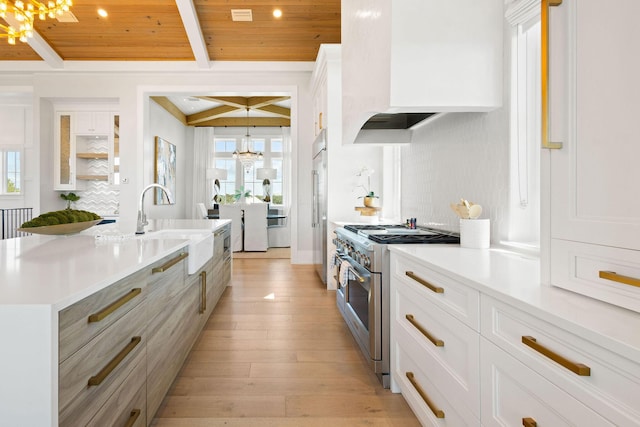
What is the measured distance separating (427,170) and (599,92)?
1986mm

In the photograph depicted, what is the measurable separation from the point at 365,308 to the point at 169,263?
1132mm

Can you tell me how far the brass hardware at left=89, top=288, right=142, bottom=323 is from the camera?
1.06 metres

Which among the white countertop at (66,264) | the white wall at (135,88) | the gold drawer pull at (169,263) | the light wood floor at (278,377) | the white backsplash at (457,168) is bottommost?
the light wood floor at (278,377)

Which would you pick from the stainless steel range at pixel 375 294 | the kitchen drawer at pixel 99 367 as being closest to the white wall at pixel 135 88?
the stainless steel range at pixel 375 294

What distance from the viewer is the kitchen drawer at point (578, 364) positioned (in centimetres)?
66

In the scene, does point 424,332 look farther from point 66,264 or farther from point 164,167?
point 164,167

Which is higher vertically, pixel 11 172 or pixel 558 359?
pixel 11 172

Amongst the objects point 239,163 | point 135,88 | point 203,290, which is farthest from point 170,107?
point 203,290

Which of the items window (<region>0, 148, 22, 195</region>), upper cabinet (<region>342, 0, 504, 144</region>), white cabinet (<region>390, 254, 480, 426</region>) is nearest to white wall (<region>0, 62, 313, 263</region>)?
window (<region>0, 148, 22, 195</region>)

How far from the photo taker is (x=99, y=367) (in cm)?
112

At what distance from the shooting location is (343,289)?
2.98 m

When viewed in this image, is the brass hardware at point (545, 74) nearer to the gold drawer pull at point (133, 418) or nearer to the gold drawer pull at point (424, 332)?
the gold drawer pull at point (424, 332)

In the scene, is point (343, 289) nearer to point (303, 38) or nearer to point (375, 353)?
point (375, 353)

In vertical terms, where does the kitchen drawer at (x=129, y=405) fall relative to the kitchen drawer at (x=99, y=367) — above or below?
below
